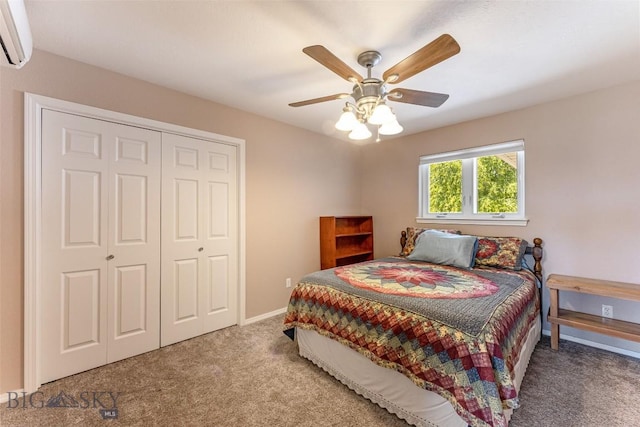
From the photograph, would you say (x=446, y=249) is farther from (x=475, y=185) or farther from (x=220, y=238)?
(x=220, y=238)

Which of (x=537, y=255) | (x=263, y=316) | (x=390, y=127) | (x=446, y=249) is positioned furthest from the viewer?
(x=263, y=316)

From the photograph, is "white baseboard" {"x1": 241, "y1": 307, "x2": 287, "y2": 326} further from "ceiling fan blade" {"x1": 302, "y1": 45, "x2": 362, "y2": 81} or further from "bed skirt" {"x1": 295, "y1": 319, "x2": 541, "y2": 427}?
"ceiling fan blade" {"x1": 302, "y1": 45, "x2": 362, "y2": 81}

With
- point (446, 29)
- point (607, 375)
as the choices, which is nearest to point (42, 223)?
point (446, 29)

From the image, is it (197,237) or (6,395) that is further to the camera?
(197,237)

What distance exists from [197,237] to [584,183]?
371 cm

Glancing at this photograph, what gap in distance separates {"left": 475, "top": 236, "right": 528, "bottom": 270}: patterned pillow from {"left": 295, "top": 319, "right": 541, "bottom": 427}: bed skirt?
0.58 m

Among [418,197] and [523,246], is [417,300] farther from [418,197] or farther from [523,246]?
[418,197]

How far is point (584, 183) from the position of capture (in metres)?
2.51

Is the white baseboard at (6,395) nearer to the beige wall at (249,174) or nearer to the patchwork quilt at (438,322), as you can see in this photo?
the beige wall at (249,174)

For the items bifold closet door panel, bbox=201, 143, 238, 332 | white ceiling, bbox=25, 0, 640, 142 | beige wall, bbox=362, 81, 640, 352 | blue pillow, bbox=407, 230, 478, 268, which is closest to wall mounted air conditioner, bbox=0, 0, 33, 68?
white ceiling, bbox=25, 0, 640, 142

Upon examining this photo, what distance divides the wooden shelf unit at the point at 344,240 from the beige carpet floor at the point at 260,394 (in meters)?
1.52

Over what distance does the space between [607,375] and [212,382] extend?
289 centimetres

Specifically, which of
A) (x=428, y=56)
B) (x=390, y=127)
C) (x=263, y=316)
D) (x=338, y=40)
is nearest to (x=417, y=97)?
(x=390, y=127)

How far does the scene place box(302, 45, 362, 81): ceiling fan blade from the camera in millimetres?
1355
